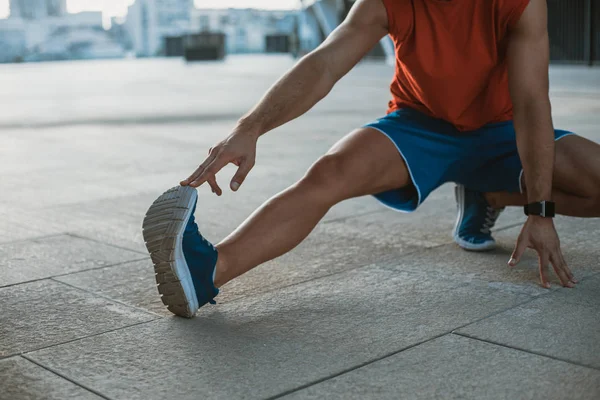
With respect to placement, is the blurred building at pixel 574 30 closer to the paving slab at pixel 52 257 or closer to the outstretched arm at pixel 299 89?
the outstretched arm at pixel 299 89

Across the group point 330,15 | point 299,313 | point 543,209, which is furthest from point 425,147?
point 330,15

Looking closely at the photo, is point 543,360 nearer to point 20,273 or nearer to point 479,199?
point 479,199

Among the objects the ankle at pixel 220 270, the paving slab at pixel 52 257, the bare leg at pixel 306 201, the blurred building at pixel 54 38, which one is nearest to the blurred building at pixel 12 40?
the blurred building at pixel 54 38

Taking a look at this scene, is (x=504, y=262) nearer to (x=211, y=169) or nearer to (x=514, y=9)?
(x=514, y=9)

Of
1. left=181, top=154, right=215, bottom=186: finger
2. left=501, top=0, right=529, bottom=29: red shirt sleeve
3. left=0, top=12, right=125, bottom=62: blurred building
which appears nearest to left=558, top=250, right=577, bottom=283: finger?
left=501, top=0, right=529, bottom=29: red shirt sleeve

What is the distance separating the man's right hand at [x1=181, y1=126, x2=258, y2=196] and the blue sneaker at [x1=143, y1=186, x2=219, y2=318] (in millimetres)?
81

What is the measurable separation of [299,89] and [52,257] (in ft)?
4.51

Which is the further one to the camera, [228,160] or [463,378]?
[228,160]

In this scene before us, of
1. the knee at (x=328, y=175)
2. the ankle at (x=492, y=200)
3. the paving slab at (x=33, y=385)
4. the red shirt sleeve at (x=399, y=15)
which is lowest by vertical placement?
the ankle at (x=492, y=200)

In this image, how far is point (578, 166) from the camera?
3102 millimetres

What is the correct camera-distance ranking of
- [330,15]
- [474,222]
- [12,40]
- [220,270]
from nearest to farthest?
[220,270] < [474,222] < [330,15] < [12,40]

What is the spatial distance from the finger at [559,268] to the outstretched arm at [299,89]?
0.94 metres

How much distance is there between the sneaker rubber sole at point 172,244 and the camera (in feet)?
8.14

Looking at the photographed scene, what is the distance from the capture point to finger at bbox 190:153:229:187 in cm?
242
